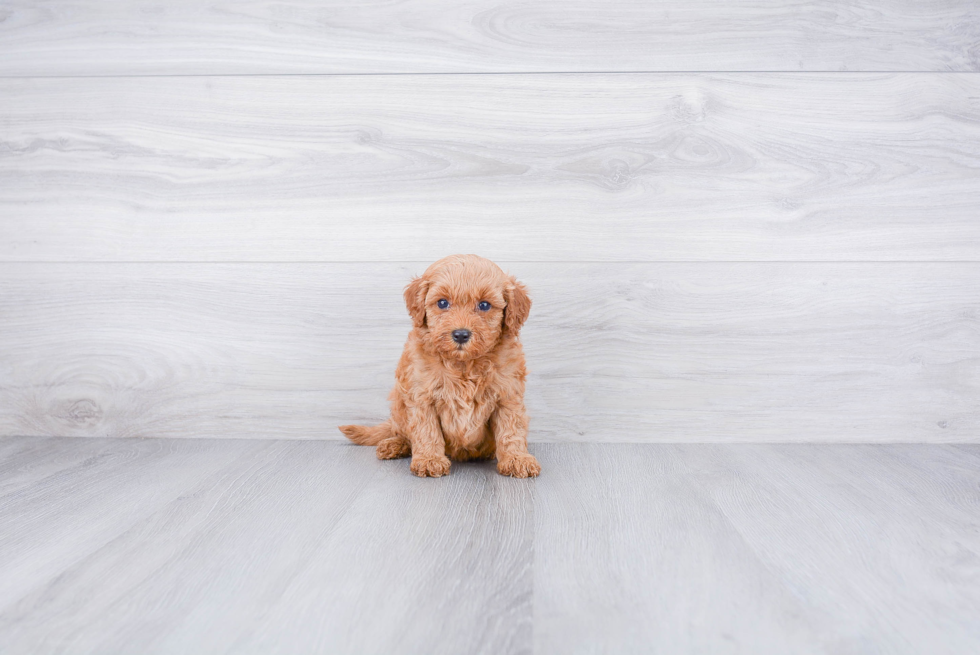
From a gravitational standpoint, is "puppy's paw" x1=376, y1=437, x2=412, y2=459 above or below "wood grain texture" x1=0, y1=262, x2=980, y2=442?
below

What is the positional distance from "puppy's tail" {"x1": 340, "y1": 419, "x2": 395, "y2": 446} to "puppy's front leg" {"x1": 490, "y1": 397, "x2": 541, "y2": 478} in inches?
12.7

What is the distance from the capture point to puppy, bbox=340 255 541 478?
134 centimetres

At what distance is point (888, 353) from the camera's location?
5.55ft

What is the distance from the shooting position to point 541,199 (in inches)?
66.5

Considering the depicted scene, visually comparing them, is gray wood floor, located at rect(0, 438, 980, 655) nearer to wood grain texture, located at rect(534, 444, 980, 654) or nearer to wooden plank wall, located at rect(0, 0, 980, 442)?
wood grain texture, located at rect(534, 444, 980, 654)

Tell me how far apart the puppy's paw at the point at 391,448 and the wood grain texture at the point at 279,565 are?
0.07m

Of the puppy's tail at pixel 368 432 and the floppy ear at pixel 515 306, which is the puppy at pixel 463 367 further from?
the puppy's tail at pixel 368 432

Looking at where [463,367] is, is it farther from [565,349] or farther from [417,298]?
[565,349]

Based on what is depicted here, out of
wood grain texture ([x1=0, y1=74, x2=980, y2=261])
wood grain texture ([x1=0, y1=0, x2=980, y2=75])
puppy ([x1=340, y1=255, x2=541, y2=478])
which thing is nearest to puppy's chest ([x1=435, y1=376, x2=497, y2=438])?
puppy ([x1=340, y1=255, x2=541, y2=478])

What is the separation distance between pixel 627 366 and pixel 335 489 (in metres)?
0.80

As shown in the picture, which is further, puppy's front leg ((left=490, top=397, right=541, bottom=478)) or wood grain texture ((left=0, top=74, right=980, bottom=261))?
wood grain texture ((left=0, top=74, right=980, bottom=261))

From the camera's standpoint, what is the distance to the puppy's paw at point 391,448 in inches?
60.7

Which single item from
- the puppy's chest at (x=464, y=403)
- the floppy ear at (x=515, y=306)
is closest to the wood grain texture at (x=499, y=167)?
the floppy ear at (x=515, y=306)

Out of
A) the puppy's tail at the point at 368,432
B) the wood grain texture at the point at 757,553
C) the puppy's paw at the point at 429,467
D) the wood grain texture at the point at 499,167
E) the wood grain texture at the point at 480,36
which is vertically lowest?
the puppy's tail at the point at 368,432
